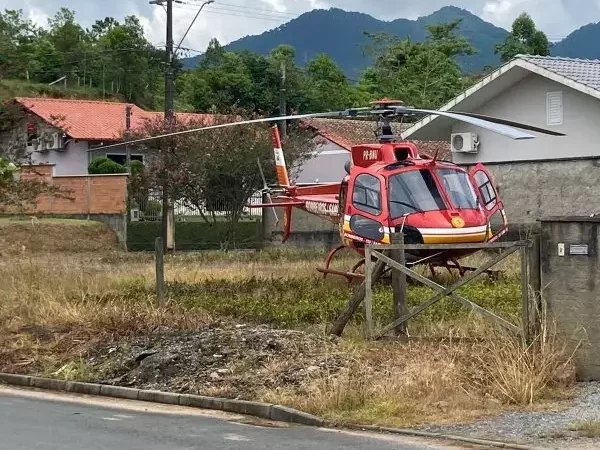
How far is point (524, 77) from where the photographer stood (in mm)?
30734

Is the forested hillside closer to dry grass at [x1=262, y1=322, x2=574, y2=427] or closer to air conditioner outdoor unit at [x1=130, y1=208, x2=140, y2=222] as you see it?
air conditioner outdoor unit at [x1=130, y1=208, x2=140, y2=222]

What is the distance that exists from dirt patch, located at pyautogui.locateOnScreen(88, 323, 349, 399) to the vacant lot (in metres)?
0.02

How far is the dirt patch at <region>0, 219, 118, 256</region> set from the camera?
35.4 meters

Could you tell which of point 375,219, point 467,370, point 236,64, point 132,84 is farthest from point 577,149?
point 132,84

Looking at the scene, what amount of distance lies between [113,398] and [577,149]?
20.3m

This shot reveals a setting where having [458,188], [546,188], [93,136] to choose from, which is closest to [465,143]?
[546,188]

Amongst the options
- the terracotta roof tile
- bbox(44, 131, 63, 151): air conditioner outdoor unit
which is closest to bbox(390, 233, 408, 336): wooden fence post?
the terracotta roof tile

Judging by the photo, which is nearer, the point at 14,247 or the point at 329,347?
the point at 329,347

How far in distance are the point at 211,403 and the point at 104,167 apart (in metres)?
41.7

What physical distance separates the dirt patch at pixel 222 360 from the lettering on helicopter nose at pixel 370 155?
702 centimetres

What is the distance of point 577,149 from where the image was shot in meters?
29.2

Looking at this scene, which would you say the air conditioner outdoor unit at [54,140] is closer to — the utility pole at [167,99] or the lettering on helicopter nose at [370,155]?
the utility pole at [167,99]

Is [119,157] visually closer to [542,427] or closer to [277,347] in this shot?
[277,347]

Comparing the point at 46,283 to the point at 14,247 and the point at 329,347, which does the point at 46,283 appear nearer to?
the point at 329,347
